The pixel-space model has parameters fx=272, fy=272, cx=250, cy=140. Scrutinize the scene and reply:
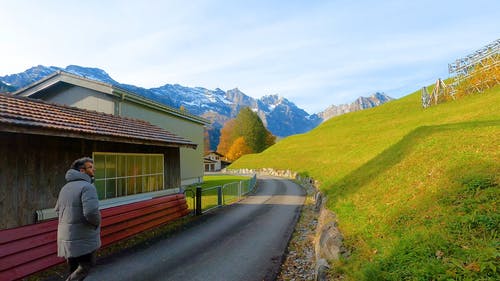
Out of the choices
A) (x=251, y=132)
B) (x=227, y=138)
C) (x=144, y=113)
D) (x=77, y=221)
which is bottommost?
(x=77, y=221)

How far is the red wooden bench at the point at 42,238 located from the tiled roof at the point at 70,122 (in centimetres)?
251

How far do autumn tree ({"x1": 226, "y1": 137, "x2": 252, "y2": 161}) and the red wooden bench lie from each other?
68.0 meters

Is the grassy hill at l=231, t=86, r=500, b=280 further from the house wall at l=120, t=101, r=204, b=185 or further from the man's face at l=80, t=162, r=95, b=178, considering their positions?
the house wall at l=120, t=101, r=204, b=185

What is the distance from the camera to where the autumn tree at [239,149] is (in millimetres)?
78312

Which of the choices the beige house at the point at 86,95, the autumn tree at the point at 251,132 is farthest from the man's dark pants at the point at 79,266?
the autumn tree at the point at 251,132

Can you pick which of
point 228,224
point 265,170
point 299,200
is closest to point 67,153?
point 228,224

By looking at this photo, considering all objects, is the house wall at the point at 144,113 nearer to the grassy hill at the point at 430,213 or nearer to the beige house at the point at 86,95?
the beige house at the point at 86,95

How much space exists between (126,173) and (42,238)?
4739mm

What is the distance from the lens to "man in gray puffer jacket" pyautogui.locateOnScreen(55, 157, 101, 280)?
435cm

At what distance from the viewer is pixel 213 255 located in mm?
7672

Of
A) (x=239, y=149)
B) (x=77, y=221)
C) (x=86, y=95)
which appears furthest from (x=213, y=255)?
(x=239, y=149)

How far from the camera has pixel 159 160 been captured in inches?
518

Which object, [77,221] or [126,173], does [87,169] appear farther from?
[126,173]

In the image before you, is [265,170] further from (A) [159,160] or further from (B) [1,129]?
(B) [1,129]
